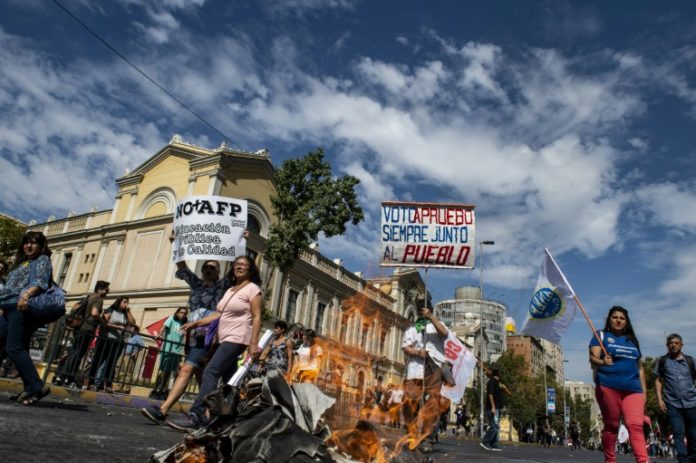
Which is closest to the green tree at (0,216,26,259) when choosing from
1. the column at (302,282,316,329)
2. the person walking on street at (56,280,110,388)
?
the column at (302,282,316,329)

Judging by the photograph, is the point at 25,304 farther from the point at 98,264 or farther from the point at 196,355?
the point at 98,264

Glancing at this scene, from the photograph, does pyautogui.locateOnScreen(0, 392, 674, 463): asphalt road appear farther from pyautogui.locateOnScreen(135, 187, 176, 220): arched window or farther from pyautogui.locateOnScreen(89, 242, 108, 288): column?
pyautogui.locateOnScreen(89, 242, 108, 288): column

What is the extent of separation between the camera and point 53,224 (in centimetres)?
3462

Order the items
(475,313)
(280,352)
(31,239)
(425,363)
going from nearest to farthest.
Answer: (31,239) < (425,363) < (280,352) < (475,313)

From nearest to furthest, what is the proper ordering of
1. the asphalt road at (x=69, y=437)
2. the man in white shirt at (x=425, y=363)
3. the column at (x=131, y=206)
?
the asphalt road at (x=69, y=437) < the man in white shirt at (x=425, y=363) < the column at (x=131, y=206)

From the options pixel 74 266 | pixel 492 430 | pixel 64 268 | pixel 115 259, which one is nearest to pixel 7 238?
pixel 64 268

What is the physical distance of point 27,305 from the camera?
4934mm

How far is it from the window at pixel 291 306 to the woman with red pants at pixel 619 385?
25.7 m

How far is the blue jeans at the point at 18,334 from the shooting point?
5.02 metres

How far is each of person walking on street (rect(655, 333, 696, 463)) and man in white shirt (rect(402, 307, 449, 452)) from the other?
9.91 ft

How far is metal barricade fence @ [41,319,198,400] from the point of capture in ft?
27.9

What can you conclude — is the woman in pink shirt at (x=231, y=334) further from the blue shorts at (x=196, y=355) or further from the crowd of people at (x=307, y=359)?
the blue shorts at (x=196, y=355)

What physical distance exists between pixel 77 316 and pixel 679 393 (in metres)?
9.70

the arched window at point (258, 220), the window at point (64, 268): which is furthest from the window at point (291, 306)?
the window at point (64, 268)
